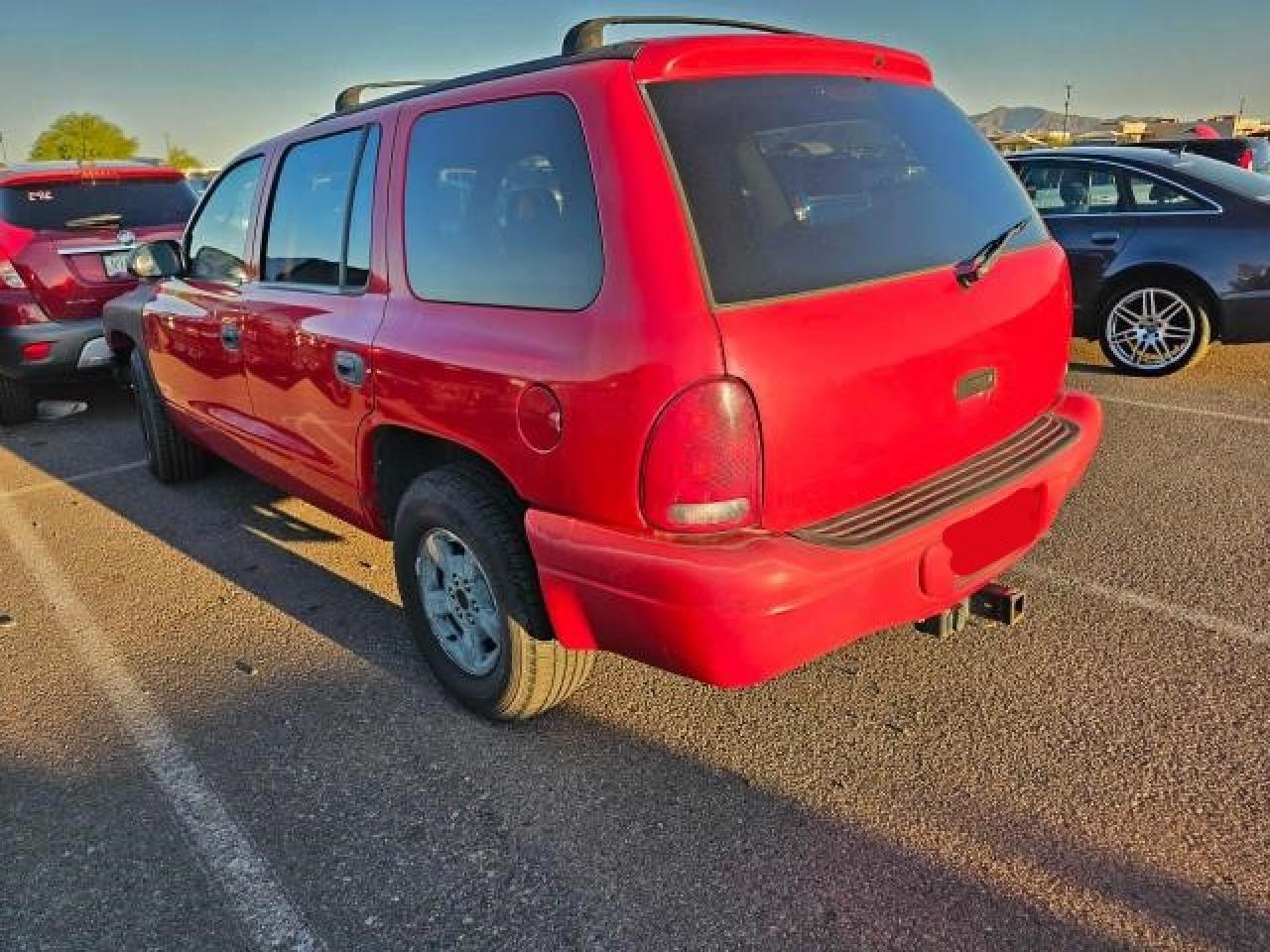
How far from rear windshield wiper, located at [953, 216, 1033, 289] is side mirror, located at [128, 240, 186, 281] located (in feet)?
11.6

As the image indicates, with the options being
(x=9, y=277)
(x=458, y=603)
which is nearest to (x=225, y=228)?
(x=458, y=603)

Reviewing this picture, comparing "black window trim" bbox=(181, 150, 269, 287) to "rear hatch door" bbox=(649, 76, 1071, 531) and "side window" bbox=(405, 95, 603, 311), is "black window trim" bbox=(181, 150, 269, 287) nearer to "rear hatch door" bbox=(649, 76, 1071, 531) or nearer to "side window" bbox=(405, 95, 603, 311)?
"side window" bbox=(405, 95, 603, 311)

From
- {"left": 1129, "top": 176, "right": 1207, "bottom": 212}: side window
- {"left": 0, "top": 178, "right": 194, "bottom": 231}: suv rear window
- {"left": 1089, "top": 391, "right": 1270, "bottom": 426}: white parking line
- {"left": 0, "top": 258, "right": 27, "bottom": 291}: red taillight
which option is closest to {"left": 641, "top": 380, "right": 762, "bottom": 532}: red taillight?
{"left": 1089, "top": 391, "right": 1270, "bottom": 426}: white parking line

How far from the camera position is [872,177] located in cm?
251

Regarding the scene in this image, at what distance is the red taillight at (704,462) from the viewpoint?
2.01 m

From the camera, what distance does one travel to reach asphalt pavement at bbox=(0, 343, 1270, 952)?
6.84ft

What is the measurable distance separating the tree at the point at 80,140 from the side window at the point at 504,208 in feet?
195

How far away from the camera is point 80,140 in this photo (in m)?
53.8

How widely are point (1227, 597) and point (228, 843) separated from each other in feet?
10.6

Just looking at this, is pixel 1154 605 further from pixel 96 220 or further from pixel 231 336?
pixel 96 220

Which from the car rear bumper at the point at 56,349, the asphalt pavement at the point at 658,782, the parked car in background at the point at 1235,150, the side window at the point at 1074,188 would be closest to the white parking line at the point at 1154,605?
the asphalt pavement at the point at 658,782

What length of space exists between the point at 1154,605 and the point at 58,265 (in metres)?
6.76

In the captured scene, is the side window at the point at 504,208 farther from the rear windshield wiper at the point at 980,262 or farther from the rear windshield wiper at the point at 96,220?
the rear windshield wiper at the point at 96,220

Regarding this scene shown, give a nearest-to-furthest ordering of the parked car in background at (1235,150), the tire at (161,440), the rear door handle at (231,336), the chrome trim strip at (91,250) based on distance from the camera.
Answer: the rear door handle at (231,336), the tire at (161,440), the chrome trim strip at (91,250), the parked car in background at (1235,150)
